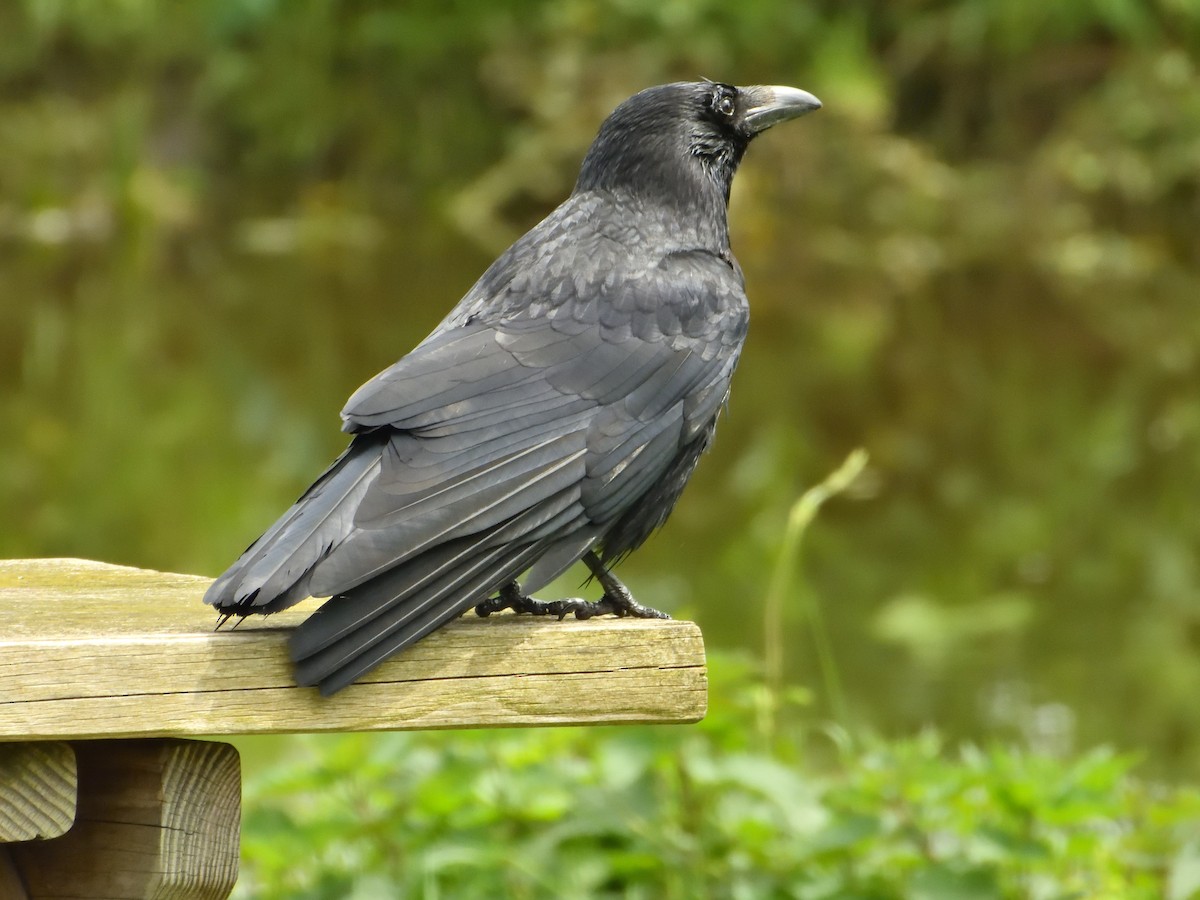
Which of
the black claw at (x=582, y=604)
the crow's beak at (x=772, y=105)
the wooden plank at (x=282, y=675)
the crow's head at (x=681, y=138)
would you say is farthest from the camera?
the crow's beak at (x=772, y=105)

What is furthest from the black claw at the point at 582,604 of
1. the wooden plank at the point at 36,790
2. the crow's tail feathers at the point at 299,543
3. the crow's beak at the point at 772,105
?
the crow's beak at the point at 772,105

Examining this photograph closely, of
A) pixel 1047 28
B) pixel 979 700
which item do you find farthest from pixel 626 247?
pixel 1047 28

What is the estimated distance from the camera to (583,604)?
2287mm

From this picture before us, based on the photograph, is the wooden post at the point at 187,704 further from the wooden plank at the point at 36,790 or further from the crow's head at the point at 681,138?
the crow's head at the point at 681,138

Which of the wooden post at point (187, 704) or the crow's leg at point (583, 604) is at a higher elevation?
the crow's leg at point (583, 604)

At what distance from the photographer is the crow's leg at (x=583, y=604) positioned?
7.54 feet

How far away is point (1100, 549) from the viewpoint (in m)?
6.80

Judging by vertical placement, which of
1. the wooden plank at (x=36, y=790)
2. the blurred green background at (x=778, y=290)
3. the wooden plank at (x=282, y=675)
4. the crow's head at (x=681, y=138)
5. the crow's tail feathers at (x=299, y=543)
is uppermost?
the blurred green background at (x=778, y=290)

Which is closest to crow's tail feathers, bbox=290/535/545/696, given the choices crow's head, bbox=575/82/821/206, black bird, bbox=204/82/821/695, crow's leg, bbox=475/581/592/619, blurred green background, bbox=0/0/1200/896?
black bird, bbox=204/82/821/695

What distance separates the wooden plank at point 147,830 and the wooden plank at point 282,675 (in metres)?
Answer: 0.16

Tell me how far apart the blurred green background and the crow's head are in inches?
40.0

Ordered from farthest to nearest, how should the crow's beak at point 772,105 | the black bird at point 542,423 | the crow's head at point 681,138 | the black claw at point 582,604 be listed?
the crow's beak at point 772,105 < the crow's head at point 681,138 < the black claw at point 582,604 < the black bird at point 542,423

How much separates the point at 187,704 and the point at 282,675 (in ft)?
0.34

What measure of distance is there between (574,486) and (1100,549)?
4.96 m
